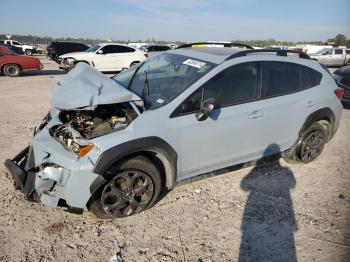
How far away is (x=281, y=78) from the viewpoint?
4.53 meters

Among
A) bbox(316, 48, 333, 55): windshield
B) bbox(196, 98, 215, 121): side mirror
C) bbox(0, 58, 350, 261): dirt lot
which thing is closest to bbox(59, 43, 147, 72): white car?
bbox(0, 58, 350, 261): dirt lot

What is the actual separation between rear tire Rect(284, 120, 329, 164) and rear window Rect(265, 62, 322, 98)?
2.28 feet

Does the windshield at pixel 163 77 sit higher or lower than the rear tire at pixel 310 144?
higher

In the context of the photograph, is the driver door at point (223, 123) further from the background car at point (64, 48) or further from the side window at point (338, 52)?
the side window at point (338, 52)

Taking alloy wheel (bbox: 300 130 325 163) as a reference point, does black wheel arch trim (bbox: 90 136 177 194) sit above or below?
above

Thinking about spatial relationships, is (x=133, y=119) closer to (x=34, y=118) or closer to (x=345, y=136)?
(x=34, y=118)

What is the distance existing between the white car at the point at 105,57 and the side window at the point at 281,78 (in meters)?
12.8

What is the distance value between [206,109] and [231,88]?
690 millimetres

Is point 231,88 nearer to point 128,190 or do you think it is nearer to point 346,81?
point 128,190

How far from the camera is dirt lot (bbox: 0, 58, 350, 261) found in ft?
10.5

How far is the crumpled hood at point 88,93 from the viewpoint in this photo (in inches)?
135

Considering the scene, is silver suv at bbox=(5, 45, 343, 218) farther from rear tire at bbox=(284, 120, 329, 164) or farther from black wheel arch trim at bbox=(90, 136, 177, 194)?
rear tire at bbox=(284, 120, 329, 164)

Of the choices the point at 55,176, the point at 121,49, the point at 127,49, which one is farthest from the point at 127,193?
the point at 127,49

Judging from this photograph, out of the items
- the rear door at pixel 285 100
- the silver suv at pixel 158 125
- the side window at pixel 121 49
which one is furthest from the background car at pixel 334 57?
the silver suv at pixel 158 125
